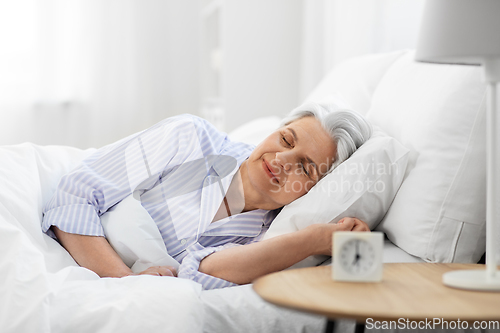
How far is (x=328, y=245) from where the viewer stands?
1047 millimetres

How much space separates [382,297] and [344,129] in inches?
25.3

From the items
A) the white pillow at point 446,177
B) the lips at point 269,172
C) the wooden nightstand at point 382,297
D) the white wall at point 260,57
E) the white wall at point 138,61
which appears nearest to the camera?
the wooden nightstand at point 382,297

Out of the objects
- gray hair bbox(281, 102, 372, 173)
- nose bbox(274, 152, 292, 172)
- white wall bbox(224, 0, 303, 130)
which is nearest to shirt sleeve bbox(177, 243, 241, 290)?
nose bbox(274, 152, 292, 172)

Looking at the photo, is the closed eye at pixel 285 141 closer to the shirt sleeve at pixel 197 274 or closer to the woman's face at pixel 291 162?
the woman's face at pixel 291 162

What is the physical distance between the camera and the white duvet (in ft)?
2.85

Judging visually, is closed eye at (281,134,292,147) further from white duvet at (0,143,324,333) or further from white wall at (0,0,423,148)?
white wall at (0,0,423,148)

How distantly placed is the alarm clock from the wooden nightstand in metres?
0.01

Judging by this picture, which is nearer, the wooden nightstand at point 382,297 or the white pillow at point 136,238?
the wooden nightstand at point 382,297

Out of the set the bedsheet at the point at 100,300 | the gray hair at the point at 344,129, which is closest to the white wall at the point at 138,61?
the gray hair at the point at 344,129

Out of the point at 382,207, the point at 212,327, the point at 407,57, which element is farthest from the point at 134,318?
the point at 407,57

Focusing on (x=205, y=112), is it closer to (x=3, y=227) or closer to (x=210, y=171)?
(x=210, y=171)

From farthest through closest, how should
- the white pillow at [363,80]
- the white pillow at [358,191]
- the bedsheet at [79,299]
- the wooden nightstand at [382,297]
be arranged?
the white pillow at [363,80] → the white pillow at [358,191] → the bedsheet at [79,299] → the wooden nightstand at [382,297]

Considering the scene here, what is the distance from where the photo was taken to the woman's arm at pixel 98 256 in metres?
1.13

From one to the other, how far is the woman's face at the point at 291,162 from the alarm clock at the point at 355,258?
47 centimetres
